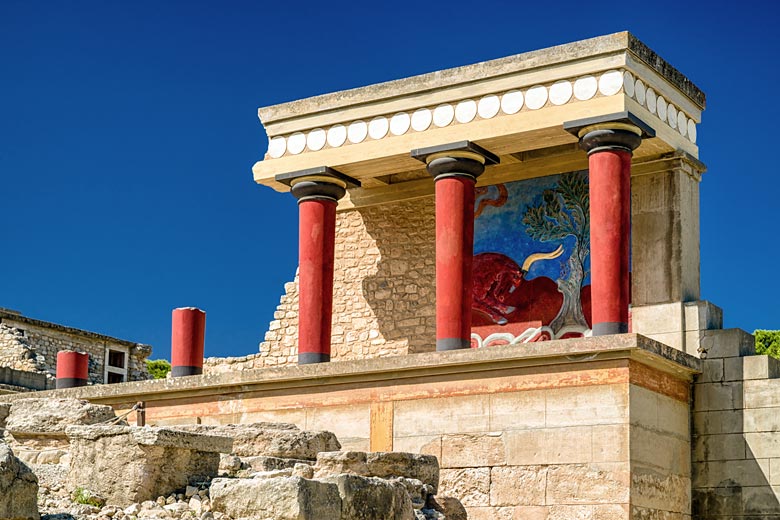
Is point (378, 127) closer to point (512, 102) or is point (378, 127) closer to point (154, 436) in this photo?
point (512, 102)

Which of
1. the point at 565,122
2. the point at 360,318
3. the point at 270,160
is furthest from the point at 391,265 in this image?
the point at 565,122

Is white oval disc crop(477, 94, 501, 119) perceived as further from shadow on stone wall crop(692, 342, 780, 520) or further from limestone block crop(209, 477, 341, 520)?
limestone block crop(209, 477, 341, 520)

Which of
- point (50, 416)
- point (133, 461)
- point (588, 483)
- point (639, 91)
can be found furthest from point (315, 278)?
point (133, 461)

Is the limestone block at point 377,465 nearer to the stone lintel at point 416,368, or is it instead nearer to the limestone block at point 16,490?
the stone lintel at point 416,368

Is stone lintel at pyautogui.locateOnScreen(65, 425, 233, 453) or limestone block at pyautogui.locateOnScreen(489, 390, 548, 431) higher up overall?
limestone block at pyautogui.locateOnScreen(489, 390, 548, 431)

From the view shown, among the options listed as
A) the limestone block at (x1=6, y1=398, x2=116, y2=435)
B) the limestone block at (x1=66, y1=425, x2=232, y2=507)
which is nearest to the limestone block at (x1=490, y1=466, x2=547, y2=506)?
the limestone block at (x1=6, y1=398, x2=116, y2=435)

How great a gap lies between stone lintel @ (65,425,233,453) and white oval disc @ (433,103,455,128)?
25.0 feet

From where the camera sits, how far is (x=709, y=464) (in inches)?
608

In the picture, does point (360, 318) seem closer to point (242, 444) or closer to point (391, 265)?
point (391, 265)

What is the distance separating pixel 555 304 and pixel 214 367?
253 inches

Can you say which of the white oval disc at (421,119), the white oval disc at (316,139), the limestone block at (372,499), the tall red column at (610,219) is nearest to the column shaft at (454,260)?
the white oval disc at (421,119)

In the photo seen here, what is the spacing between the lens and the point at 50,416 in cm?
1237

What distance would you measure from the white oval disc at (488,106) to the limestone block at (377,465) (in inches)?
245

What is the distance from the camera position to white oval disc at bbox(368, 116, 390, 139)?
18109 mm
